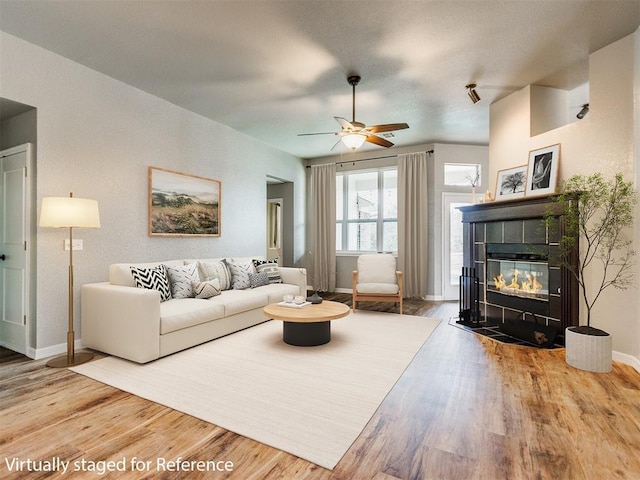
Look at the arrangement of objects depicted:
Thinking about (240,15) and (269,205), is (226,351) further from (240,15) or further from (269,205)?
(269,205)

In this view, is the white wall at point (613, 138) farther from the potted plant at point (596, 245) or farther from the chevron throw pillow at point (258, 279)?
the chevron throw pillow at point (258, 279)

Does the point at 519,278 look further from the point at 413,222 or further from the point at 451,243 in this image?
the point at 413,222

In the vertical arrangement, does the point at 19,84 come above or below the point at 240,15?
below

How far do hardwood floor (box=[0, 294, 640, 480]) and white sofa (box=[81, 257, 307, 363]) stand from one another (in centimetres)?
44

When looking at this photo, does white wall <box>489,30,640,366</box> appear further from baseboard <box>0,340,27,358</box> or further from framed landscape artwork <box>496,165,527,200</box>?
baseboard <box>0,340,27,358</box>

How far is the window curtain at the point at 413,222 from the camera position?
6277 millimetres

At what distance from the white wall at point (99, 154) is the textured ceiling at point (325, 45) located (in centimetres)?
21

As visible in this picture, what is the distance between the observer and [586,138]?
135 inches

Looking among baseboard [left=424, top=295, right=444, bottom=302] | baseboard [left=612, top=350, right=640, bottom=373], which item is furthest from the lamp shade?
baseboard [left=424, top=295, right=444, bottom=302]

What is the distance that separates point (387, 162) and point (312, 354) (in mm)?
4692

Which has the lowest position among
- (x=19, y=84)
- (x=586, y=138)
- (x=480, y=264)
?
(x=480, y=264)

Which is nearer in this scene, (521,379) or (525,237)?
(521,379)

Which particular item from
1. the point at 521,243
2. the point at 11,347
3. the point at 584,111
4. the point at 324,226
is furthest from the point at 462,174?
the point at 11,347

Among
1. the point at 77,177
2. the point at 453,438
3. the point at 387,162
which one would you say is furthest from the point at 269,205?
the point at 453,438
